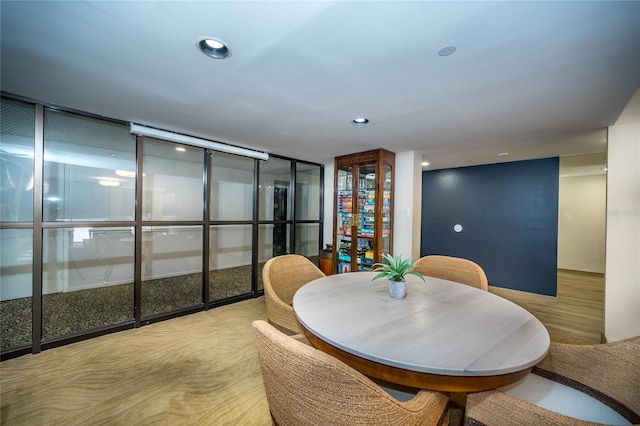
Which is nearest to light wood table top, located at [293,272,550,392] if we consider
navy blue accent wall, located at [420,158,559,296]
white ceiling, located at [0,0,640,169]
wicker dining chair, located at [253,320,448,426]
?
wicker dining chair, located at [253,320,448,426]

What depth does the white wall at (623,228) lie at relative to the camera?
261 centimetres

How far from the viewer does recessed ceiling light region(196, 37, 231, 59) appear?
4.71ft

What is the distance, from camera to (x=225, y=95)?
2.12 meters

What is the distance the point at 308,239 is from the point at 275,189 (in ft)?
4.14

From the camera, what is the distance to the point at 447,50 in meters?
1.47

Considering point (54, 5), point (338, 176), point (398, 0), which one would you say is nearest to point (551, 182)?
point (338, 176)

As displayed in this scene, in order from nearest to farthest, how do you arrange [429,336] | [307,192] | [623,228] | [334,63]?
[429,336]
[334,63]
[623,228]
[307,192]

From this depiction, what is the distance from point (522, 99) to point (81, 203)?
4.44m

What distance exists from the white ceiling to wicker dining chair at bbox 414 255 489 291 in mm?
1423

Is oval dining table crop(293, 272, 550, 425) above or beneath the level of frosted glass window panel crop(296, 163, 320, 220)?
beneath

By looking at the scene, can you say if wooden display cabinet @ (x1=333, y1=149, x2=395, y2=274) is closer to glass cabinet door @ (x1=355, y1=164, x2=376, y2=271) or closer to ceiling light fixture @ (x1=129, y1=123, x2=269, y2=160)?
glass cabinet door @ (x1=355, y1=164, x2=376, y2=271)

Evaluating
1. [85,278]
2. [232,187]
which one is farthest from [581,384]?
[85,278]

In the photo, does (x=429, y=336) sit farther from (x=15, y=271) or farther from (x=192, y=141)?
(x=15, y=271)

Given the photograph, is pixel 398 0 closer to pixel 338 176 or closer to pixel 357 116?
pixel 357 116
